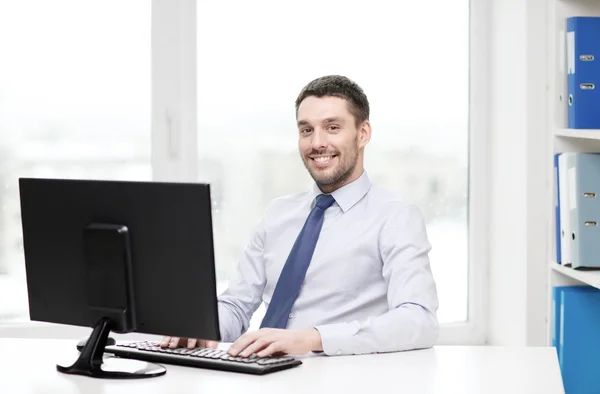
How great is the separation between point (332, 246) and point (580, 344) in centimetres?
83

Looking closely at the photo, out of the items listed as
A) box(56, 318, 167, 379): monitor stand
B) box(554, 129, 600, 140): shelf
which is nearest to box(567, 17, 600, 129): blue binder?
box(554, 129, 600, 140): shelf

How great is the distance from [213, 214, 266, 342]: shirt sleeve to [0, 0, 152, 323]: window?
1.35 m

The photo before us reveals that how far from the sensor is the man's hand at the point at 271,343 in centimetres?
192

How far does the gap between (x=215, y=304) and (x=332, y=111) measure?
807mm

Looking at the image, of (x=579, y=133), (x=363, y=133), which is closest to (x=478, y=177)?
(x=579, y=133)

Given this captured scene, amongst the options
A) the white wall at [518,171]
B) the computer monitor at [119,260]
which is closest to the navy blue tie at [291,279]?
the computer monitor at [119,260]

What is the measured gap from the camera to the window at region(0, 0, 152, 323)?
12.1 ft

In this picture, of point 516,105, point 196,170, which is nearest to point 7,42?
point 196,170

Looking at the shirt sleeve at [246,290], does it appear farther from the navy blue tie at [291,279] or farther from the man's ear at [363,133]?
the man's ear at [363,133]

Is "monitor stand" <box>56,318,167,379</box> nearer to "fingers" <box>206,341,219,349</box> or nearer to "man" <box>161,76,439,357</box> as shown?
"fingers" <box>206,341,219,349</box>

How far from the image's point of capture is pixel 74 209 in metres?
1.91

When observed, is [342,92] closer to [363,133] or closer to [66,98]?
[363,133]

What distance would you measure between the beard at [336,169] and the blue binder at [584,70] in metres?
0.69

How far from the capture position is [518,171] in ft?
11.3
